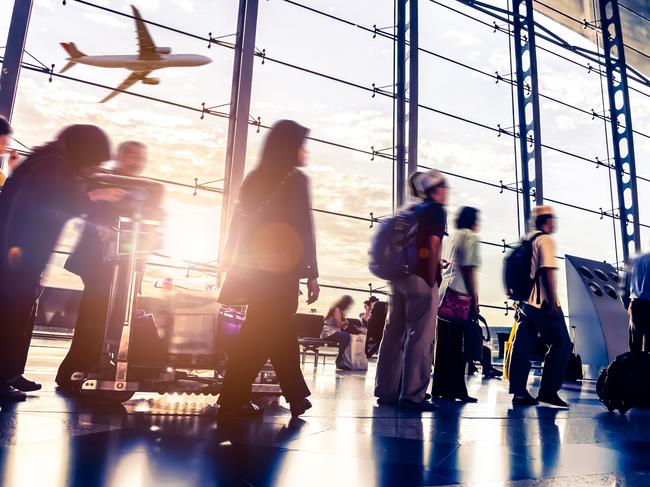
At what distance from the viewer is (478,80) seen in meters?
9.98

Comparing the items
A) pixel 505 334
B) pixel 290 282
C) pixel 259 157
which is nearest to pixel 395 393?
pixel 290 282

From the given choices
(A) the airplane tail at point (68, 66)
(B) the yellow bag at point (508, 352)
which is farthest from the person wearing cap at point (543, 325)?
(A) the airplane tail at point (68, 66)

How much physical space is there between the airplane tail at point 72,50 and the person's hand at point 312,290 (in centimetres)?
505

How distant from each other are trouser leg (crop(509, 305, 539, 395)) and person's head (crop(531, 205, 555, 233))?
0.54 metres

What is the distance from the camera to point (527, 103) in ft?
33.9

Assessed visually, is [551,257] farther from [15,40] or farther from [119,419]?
[15,40]

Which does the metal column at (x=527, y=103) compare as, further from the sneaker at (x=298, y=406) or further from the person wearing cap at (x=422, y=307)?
the sneaker at (x=298, y=406)

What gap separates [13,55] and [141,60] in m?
1.39

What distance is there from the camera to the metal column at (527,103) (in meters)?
A: 10.0

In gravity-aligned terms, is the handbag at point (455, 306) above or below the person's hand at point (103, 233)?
below

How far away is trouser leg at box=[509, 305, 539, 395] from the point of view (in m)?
3.86

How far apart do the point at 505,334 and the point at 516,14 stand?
600 centimetres

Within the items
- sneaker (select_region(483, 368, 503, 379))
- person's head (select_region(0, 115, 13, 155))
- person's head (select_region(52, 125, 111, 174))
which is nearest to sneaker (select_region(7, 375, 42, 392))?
person's head (select_region(52, 125, 111, 174))

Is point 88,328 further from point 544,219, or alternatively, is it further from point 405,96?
point 405,96
